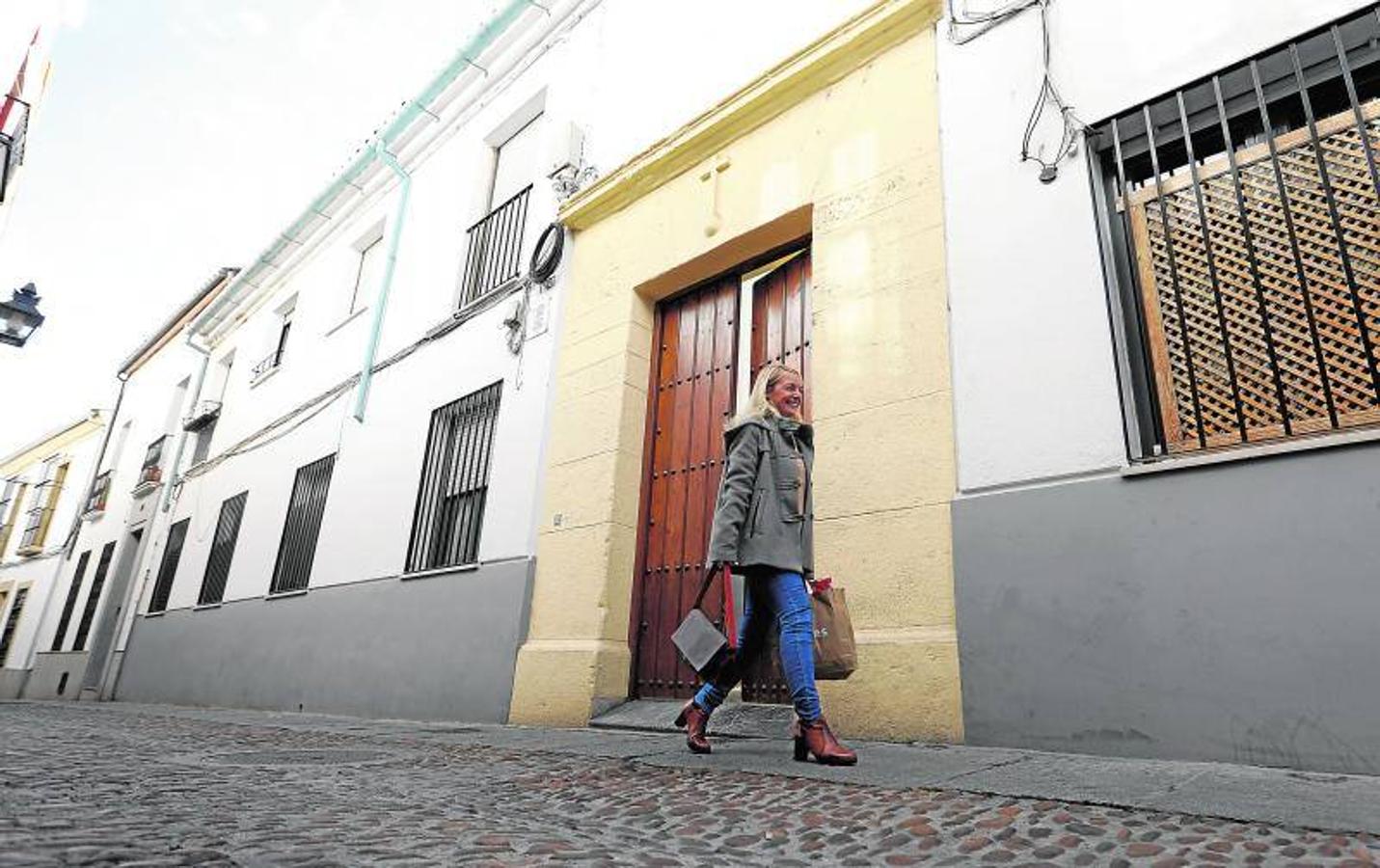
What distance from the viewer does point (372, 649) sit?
6.73m

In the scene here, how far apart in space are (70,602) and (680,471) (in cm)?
1498

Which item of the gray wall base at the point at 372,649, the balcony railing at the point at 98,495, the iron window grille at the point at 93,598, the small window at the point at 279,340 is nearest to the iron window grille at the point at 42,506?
the balcony railing at the point at 98,495

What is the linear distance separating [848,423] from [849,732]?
154cm

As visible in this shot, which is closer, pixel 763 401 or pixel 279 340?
pixel 763 401

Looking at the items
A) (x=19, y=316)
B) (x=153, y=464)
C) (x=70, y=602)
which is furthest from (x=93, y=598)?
(x=19, y=316)

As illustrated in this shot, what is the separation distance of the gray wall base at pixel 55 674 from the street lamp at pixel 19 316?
29.3 ft

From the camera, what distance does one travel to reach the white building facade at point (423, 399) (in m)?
6.11

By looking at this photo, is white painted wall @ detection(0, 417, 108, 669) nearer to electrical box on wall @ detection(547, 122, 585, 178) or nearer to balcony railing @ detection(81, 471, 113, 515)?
balcony railing @ detection(81, 471, 113, 515)

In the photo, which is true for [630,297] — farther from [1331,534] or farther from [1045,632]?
[1331,534]

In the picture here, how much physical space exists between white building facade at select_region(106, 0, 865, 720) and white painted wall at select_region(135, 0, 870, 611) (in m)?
0.03

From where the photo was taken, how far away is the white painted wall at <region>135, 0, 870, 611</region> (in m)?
6.12

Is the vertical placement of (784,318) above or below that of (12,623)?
above

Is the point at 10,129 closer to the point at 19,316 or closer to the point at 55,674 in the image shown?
the point at 19,316

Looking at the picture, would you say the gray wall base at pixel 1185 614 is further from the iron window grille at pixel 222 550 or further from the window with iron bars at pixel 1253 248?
the iron window grille at pixel 222 550
